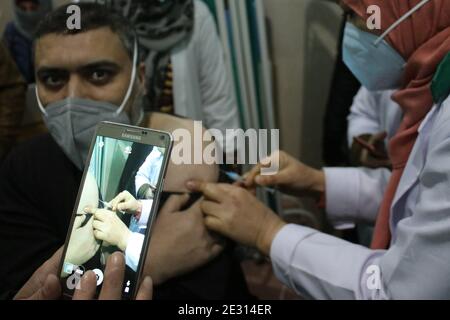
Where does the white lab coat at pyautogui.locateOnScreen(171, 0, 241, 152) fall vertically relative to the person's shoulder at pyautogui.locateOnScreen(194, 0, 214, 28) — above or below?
below

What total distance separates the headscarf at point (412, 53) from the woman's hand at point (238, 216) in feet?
0.56

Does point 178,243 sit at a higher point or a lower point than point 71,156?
lower

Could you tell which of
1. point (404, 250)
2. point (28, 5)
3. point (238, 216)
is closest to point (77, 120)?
point (28, 5)

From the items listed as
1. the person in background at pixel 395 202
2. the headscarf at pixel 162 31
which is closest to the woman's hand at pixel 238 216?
the person in background at pixel 395 202

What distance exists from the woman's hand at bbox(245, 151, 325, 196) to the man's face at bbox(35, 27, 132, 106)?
0.81 feet

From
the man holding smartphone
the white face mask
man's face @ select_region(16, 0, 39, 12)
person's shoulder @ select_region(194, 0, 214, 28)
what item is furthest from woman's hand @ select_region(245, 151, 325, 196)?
person's shoulder @ select_region(194, 0, 214, 28)

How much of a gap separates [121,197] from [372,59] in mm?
420

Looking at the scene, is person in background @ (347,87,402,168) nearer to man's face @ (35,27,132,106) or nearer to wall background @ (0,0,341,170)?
wall background @ (0,0,341,170)

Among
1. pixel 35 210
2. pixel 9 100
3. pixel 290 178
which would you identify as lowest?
pixel 290 178

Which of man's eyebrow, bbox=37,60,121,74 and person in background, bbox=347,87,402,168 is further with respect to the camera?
person in background, bbox=347,87,402,168

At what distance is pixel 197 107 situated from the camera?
865mm

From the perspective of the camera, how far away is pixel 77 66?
16.9 inches

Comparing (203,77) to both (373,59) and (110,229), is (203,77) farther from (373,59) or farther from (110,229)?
(110,229)

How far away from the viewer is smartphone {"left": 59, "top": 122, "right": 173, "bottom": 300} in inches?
14.5
